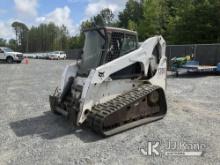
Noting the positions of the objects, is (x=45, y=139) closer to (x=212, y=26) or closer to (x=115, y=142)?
(x=115, y=142)

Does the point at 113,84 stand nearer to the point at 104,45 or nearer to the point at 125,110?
the point at 125,110

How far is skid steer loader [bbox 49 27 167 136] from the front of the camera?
6.07 meters

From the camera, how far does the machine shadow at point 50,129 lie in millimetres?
6078

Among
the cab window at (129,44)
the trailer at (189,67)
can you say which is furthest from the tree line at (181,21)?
the cab window at (129,44)

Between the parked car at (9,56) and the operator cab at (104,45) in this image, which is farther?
the parked car at (9,56)

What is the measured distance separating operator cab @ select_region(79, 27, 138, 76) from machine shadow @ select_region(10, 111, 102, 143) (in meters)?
1.33

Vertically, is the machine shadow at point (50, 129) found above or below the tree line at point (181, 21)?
below

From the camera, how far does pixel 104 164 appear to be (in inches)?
184

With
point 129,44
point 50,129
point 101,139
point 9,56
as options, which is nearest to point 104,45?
point 129,44

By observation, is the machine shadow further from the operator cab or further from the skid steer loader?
the operator cab

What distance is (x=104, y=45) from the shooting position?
6.66 meters

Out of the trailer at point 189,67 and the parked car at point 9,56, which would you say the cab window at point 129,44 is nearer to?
the trailer at point 189,67

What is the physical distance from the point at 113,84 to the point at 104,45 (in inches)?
36.5

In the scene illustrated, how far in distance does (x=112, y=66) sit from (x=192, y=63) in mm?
11582
